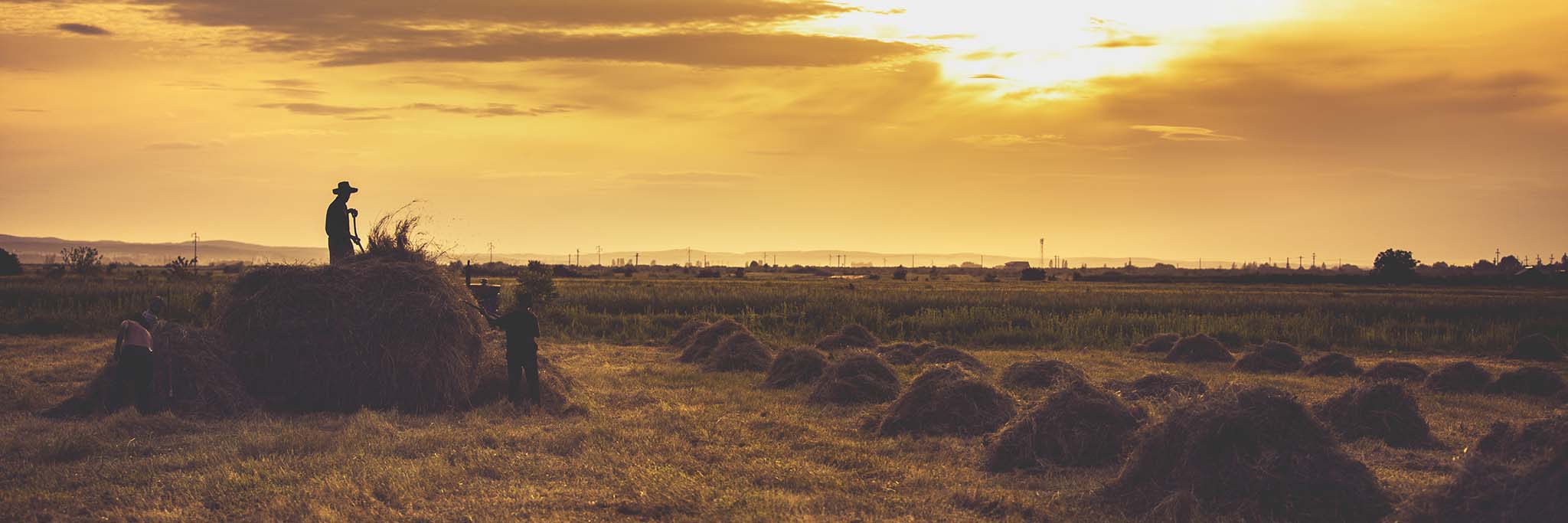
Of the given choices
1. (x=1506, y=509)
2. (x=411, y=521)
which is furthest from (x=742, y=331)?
(x=1506, y=509)

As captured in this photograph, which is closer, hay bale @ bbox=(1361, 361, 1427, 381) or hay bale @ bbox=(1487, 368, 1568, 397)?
hay bale @ bbox=(1487, 368, 1568, 397)

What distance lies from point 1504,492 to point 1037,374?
9326 millimetres

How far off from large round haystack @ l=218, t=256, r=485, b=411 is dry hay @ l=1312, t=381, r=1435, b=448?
36.2ft

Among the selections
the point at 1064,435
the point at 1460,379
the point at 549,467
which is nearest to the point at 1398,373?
the point at 1460,379

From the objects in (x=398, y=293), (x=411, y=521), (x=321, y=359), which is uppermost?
(x=398, y=293)

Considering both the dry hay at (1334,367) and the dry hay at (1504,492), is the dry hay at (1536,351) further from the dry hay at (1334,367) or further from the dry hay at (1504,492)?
the dry hay at (1504,492)

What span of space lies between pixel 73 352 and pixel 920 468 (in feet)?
65.4

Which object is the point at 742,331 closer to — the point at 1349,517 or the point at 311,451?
the point at 311,451

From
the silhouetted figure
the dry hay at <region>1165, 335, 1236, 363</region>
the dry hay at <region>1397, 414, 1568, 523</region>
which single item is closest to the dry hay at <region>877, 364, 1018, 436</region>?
the dry hay at <region>1397, 414, 1568, 523</region>

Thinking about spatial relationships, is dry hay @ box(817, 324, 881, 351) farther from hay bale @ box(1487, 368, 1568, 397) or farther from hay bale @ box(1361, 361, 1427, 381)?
hay bale @ box(1487, 368, 1568, 397)

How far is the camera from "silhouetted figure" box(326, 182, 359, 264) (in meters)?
15.0

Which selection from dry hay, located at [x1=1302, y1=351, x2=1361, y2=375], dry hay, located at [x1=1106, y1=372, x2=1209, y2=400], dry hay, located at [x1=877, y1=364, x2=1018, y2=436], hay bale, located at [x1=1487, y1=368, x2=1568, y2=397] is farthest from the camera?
dry hay, located at [x1=1302, y1=351, x2=1361, y2=375]

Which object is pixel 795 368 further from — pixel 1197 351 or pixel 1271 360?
pixel 1197 351

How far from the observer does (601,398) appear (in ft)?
49.4
